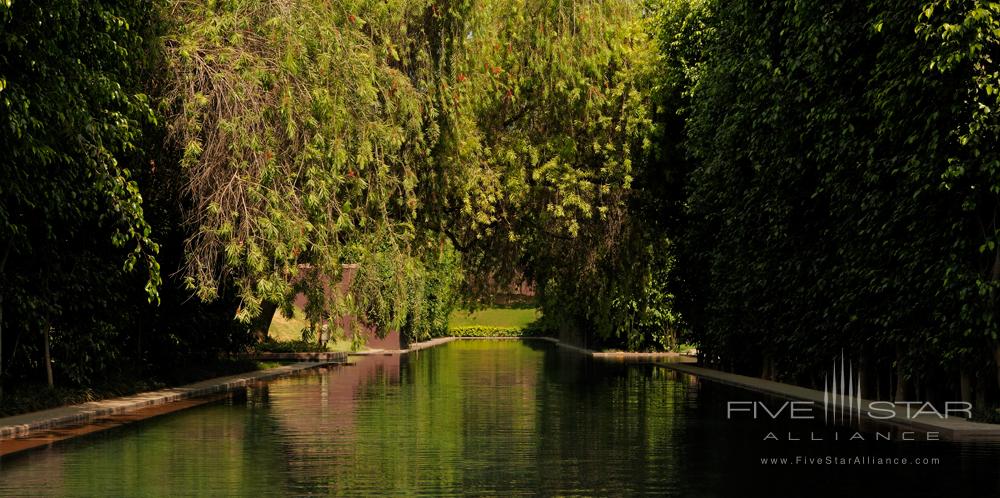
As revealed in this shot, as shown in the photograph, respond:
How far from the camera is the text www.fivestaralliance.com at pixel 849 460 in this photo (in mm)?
15070

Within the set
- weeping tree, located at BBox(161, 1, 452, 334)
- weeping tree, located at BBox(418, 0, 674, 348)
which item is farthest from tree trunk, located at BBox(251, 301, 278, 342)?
weeping tree, located at BBox(161, 1, 452, 334)

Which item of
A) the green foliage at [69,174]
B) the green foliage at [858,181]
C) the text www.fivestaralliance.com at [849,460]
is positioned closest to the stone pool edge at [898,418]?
the green foliage at [858,181]

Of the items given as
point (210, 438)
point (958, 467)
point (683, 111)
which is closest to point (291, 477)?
point (210, 438)

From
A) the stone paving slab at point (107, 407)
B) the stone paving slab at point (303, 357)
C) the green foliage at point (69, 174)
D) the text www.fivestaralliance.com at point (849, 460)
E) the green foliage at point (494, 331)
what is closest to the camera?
the text www.fivestaralliance.com at point (849, 460)

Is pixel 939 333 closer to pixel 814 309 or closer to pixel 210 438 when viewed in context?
pixel 814 309

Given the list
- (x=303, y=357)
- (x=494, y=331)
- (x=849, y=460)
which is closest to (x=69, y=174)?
(x=849, y=460)

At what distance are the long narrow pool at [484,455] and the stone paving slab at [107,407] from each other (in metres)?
1.28

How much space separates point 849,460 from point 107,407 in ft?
47.6

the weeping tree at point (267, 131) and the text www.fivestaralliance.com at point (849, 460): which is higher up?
the weeping tree at point (267, 131)

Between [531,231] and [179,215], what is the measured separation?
12281mm

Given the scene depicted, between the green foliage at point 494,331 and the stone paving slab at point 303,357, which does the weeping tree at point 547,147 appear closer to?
the stone paving slab at point 303,357

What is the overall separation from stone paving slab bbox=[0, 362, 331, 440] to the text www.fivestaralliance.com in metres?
11.2

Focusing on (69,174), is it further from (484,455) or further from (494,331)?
(494,331)

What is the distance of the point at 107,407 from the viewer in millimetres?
23922
